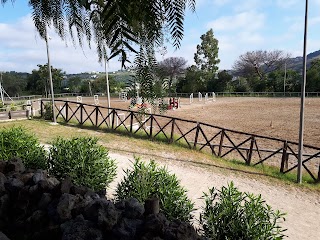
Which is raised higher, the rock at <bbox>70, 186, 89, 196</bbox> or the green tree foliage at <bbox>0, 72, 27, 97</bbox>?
the green tree foliage at <bbox>0, 72, 27, 97</bbox>

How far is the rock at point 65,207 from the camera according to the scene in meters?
2.88

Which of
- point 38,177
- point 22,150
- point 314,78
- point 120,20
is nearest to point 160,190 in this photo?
point 38,177

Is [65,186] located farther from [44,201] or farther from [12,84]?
[12,84]

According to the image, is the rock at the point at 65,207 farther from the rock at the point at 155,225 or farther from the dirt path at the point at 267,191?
the dirt path at the point at 267,191

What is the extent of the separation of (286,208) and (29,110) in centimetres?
1250

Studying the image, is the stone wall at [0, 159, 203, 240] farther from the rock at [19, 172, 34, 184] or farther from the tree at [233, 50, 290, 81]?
the tree at [233, 50, 290, 81]

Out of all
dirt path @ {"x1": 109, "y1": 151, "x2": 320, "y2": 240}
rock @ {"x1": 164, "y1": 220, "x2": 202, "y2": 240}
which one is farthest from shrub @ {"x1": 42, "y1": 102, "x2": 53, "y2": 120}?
rock @ {"x1": 164, "y1": 220, "x2": 202, "y2": 240}

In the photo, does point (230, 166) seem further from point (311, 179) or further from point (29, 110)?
point (29, 110)

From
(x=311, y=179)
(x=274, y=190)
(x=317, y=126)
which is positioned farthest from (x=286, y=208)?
(x=317, y=126)

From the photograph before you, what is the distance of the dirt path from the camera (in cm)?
514

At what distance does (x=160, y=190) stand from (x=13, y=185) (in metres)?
1.71

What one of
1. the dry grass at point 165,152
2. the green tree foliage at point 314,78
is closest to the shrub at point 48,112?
the dry grass at point 165,152

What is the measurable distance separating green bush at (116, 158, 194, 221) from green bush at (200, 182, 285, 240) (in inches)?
16.2

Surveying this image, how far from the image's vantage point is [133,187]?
392 cm
